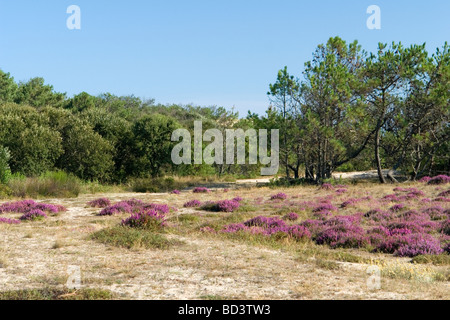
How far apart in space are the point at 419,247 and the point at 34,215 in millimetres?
13913

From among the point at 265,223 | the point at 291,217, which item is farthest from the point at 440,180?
the point at 265,223

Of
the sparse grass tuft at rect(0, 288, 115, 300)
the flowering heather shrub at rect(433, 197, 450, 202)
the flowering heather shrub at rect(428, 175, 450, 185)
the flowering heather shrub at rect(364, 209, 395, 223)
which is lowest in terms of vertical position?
the sparse grass tuft at rect(0, 288, 115, 300)

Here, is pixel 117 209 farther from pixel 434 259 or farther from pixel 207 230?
pixel 434 259

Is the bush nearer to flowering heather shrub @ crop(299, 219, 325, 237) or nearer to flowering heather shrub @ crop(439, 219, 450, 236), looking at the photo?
flowering heather shrub @ crop(299, 219, 325, 237)

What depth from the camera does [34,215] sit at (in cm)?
1719

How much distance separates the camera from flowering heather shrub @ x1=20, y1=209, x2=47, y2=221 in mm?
16969

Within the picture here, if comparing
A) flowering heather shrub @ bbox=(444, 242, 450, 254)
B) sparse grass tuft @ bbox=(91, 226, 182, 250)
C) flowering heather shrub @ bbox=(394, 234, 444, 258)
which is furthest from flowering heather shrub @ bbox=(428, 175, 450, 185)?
sparse grass tuft @ bbox=(91, 226, 182, 250)

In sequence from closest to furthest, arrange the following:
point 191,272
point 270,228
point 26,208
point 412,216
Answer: point 191,272 → point 270,228 → point 412,216 → point 26,208

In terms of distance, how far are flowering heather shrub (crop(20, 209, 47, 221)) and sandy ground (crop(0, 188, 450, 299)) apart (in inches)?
141

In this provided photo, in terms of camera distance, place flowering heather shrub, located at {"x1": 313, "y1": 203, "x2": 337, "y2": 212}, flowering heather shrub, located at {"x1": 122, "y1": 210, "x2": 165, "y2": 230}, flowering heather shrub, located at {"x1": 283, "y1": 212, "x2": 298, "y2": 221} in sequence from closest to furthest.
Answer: flowering heather shrub, located at {"x1": 122, "y1": 210, "x2": 165, "y2": 230}
flowering heather shrub, located at {"x1": 283, "y1": 212, "x2": 298, "y2": 221}
flowering heather shrub, located at {"x1": 313, "y1": 203, "x2": 337, "y2": 212}

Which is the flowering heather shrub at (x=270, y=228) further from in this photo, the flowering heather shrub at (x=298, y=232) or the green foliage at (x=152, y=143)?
the green foliage at (x=152, y=143)

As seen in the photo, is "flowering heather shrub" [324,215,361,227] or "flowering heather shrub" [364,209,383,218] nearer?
"flowering heather shrub" [324,215,361,227]

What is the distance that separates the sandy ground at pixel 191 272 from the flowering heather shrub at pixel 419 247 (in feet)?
7.47
